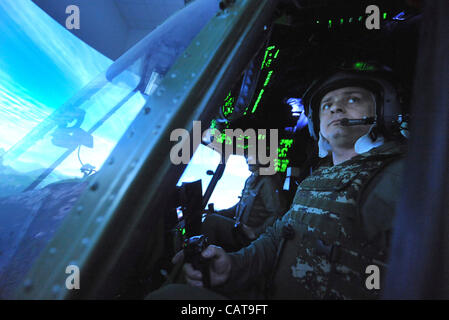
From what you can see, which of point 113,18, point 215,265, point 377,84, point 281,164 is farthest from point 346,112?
A: point 113,18

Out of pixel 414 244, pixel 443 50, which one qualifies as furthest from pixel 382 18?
pixel 414 244

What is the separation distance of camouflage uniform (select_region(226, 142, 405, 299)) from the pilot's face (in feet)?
0.74

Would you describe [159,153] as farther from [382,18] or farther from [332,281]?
[382,18]

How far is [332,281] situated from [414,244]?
2.13ft

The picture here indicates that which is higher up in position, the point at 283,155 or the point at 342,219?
the point at 283,155

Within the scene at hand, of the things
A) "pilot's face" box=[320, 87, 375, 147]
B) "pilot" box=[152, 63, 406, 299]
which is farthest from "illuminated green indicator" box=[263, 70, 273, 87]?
"pilot's face" box=[320, 87, 375, 147]

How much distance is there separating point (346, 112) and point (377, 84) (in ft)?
1.04

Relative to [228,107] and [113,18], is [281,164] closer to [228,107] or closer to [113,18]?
[228,107]

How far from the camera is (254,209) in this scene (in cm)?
298

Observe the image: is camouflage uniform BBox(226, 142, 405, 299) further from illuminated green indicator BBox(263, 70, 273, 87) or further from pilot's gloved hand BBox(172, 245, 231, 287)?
illuminated green indicator BBox(263, 70, 273, 87)

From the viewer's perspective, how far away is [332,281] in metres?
0.84

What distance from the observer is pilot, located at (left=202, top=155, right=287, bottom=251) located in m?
1.94

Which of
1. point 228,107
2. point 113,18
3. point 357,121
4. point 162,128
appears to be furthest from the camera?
point 113,18

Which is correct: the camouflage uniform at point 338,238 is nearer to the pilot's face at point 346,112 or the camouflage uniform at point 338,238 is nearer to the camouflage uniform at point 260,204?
the pilot's face at point 346,112
